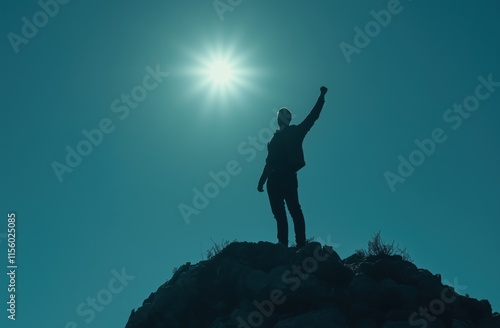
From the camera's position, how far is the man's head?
10953 millimetres

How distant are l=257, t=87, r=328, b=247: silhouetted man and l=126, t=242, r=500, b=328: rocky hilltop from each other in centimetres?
77

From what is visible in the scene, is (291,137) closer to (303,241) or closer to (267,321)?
(303,241)

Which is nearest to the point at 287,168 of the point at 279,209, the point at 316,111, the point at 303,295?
the point at 279,209

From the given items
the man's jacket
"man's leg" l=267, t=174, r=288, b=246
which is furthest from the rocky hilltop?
the man's jacket

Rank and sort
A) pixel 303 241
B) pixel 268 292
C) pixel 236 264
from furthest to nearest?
1. pixel 303 241
2. pixel 236 264
3. pixel 268 292

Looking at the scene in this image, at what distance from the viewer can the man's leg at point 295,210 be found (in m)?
10.5

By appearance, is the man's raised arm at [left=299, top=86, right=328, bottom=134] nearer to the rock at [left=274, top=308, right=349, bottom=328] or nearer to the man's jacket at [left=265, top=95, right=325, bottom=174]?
the man's jacket at [left=265, top=95, right=325, bottom=174]

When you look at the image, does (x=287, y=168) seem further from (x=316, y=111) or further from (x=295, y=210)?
(x=316, y=111)

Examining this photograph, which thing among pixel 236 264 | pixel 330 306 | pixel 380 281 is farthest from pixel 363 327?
pixel 236 264

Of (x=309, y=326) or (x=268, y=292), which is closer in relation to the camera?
(x=309, y=326)

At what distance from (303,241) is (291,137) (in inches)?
76.2

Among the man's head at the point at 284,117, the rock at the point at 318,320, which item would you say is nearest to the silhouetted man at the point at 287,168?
the man's head at the point at 284,117

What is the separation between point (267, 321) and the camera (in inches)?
Result: 334

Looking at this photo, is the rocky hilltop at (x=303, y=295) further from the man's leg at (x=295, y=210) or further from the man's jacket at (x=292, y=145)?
the man's jacket at (x=292, y=145)
